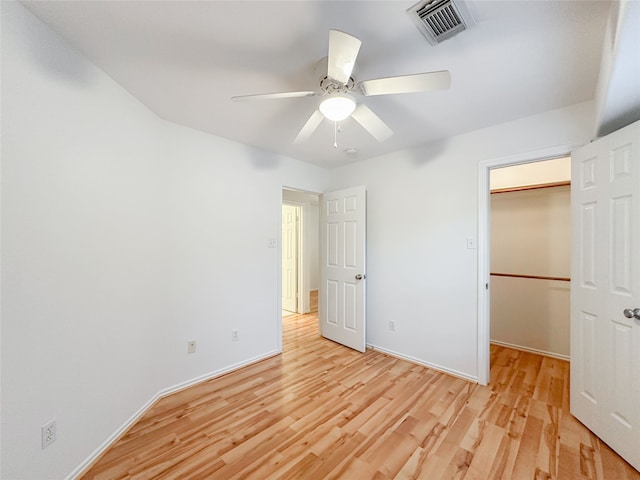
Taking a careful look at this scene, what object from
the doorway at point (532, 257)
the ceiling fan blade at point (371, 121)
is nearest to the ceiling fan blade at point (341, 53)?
the ceiling fan blade at point (371, 121)

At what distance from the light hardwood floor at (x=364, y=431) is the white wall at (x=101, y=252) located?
0.36 m

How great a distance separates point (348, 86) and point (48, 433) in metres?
Answer: 2.40

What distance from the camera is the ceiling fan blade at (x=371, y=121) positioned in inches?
60.4

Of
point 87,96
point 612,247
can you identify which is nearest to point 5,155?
point 87,96

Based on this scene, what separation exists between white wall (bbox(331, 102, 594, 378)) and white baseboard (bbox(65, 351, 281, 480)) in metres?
1.56

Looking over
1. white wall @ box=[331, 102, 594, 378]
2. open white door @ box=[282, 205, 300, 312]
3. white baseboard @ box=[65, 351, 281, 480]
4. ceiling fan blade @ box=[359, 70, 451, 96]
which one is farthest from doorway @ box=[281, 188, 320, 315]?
ceiling fan blade @ box=[359, 70, 451, 96]

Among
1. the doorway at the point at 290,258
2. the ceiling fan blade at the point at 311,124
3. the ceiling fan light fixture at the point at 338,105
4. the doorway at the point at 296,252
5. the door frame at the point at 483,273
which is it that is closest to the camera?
the ceiling fan light fixture at the point at 338,105

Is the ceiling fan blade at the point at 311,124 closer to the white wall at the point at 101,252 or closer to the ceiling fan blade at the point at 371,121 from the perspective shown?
the ceiling fan blade at the point at 371,121

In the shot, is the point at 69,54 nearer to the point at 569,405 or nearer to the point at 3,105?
the point at 3,105

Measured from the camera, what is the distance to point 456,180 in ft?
8.41

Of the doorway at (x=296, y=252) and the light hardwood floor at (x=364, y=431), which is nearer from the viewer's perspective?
the light hardwood floor at (x=364, y=431)

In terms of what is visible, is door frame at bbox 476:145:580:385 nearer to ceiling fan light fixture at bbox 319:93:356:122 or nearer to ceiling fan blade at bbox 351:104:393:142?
ceiling fan blade at bbox 351:104:393:142

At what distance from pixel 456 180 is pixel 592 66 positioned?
1156mm

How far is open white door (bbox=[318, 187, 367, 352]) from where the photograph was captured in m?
3.15
